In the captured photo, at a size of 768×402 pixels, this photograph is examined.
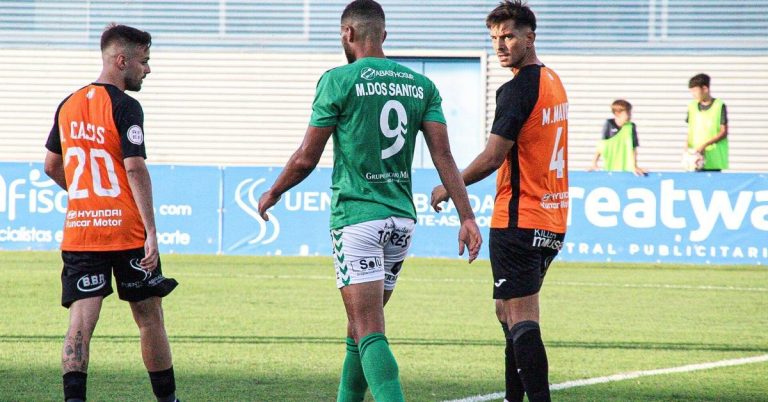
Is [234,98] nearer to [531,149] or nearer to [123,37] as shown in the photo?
[123,37]

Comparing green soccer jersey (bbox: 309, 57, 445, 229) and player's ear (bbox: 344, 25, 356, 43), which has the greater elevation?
player's ear (bbox: 344, 25, 356, 43)

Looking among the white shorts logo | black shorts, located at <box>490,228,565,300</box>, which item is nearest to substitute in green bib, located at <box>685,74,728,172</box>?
black shorts, located at <box>490,228,565,300</box>

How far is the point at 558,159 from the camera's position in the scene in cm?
582

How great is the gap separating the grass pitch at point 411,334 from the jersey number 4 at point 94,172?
139 cm

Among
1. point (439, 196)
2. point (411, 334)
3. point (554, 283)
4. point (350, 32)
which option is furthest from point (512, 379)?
point (554, 283)

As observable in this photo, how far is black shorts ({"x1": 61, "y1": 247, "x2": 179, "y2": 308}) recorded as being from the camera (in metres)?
5.57

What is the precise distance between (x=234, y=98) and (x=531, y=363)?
862 inches

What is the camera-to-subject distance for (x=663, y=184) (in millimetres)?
16672

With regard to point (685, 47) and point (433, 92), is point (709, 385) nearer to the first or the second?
point (433, 92)

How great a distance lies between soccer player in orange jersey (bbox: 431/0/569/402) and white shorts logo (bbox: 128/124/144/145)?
4.51 ft

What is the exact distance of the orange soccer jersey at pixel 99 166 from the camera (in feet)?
18.1

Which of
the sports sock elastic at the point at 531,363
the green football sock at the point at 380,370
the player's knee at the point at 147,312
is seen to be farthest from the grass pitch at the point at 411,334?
the green football sock at the point at 380,370

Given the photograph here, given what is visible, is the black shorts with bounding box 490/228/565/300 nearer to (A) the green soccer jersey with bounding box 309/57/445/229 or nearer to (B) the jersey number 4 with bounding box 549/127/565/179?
(B) the jersey number 4 with bounding box 549/127/565/179

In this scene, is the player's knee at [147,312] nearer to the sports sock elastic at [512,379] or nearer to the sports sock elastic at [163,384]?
the sports sock elastic at [163,384]
